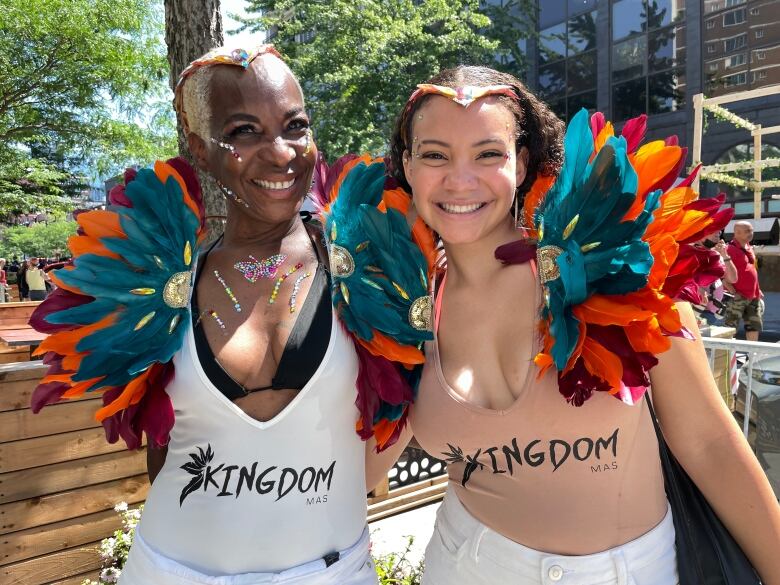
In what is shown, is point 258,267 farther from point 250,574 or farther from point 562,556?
point 562,556

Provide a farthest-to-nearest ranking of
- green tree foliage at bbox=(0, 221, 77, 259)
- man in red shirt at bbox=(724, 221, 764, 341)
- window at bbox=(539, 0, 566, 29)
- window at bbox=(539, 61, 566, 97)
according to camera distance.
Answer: green tree foliage at bbox=(0, 221, 77, 259)
window at bbox=(539, 61, 566, 97)
window at bbox=(539, 0, 566, 29)
man in red shirt at bbox=(724, 221, 764, 341)

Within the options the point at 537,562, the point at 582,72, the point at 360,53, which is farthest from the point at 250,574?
the point at 582,72

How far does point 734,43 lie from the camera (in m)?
15.3

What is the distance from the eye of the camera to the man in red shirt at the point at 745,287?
778 centimetres

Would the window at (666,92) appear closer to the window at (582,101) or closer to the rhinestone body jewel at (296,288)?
the window at (582,101)

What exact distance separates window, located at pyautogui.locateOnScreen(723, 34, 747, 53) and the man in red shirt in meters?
9.76

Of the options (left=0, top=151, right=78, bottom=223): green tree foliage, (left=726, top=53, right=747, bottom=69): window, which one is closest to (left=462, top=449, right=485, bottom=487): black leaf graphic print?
(left=0, top=151, right=78, bottom=223): green tree foliage

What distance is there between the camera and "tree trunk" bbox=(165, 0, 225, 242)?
9.59ft

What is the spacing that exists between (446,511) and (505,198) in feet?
2.58

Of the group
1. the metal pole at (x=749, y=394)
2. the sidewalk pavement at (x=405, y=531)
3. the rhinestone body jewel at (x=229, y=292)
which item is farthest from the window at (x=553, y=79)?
the rhinestone body jewel at (x=229, y=292)

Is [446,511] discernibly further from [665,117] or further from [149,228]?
[665,117]

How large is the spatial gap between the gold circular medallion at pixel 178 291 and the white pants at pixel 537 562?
2.75 feet

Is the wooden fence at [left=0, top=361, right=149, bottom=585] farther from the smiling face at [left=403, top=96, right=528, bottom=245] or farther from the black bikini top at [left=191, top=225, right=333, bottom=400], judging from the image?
the smiling face at [left=403, top=96, right=528, bottom=245]

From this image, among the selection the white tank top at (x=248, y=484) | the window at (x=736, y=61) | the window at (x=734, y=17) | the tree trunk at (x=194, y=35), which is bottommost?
the white tank top at (x=248, y=484)
